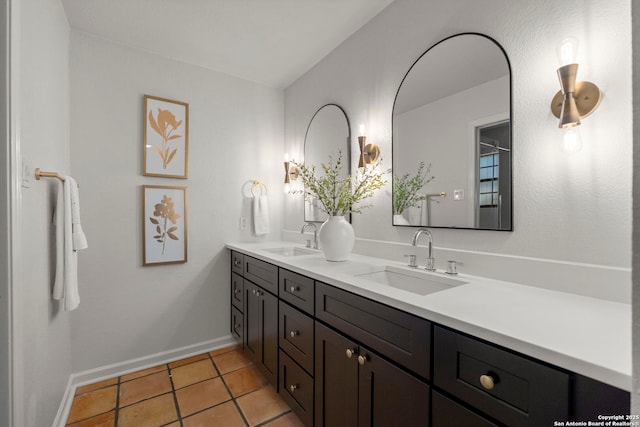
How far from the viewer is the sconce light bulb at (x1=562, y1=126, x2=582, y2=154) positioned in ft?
3.39

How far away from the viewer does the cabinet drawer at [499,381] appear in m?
0.62

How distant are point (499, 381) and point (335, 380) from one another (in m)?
0.74

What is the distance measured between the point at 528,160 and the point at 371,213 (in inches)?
37.4

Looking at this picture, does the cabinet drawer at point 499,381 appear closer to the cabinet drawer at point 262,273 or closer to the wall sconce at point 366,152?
the cabinet drawer at point 262,273

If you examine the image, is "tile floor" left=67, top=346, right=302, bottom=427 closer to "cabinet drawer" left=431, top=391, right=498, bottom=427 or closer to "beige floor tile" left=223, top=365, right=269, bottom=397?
"beige floor tile" left=223, top=365, right=269, bottom=397

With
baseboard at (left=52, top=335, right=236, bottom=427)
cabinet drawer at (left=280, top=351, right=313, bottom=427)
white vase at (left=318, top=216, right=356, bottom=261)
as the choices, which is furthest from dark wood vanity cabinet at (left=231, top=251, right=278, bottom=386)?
white vase at (left=318, top=216, right=356, bottom=261)

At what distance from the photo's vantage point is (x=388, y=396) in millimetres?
994

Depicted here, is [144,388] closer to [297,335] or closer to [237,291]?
[237,291]

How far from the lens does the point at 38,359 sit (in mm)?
1265

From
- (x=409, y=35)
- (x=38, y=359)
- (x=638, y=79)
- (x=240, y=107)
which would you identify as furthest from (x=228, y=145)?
(x=638, y=79)

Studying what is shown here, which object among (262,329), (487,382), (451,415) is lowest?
(262,329)

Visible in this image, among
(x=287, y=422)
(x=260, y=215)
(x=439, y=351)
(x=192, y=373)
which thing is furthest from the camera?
(x=260, y=215)

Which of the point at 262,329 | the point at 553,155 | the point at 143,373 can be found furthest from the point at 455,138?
the point at 143,373

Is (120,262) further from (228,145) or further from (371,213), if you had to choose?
(371,213)
